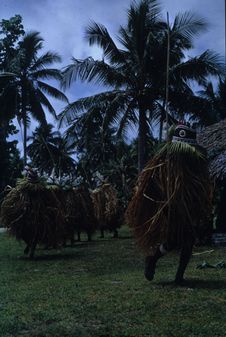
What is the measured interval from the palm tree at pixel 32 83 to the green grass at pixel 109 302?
855 inches

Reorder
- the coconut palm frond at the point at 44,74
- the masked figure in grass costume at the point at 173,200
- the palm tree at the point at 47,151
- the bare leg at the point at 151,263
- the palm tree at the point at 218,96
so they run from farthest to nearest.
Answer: the palm tree at the point at 47,151, the coconut palm frond at the point at 44,74, the palm tree at the point at 218,96, the bare leg at the point at 151,263, the masked figure in grass costume at the point at 173,200

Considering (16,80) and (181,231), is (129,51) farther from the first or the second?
(181,231)

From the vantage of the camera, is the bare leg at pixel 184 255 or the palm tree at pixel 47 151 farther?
the palm tree at pixel 47 151

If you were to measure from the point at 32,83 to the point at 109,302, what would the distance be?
89.5 ft

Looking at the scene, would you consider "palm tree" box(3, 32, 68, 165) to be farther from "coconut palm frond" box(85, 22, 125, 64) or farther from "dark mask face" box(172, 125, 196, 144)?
"dark mask face" box(172, 125, 196, 144)

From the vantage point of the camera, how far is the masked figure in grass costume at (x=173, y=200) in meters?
7.67

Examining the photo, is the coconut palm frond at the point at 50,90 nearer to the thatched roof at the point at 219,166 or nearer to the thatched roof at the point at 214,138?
the thatched roof at the point at 214,138

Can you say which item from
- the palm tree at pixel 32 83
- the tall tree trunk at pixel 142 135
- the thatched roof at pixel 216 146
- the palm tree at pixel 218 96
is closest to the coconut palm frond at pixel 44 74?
the palm tree at pixel 32 83

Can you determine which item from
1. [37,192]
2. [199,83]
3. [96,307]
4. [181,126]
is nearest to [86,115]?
[199,83]

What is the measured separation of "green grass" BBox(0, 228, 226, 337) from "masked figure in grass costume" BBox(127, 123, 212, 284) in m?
0.62

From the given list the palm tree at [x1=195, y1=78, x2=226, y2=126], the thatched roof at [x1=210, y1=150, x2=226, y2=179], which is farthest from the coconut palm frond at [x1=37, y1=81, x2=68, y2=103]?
the thatched roof at [x1=210, y1=150, x2=226, y2=179]

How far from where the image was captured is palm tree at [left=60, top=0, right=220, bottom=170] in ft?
69.2

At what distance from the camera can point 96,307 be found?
21.8 feet

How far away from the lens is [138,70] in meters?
21.5
